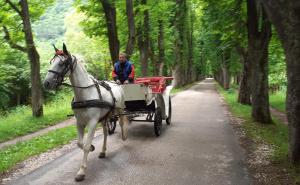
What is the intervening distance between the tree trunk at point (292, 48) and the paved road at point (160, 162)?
4.40 feet

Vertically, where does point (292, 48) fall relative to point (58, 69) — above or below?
above

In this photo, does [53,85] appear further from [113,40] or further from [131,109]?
[113,40]

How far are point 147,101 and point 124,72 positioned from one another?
119cm

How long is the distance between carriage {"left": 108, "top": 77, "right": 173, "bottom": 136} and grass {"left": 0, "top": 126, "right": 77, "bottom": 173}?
65.7 inches

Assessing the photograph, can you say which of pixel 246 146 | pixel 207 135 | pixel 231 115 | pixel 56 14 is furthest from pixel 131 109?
pixel 56 14

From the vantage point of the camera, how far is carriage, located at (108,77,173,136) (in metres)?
11.1

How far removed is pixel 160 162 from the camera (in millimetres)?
8586

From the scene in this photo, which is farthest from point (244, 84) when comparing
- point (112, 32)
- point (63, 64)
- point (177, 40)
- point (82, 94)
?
point (177, 40)

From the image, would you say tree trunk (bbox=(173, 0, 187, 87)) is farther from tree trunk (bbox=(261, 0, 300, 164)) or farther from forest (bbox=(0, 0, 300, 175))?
tree trunk (bbox=(261, 0, 300, 164))

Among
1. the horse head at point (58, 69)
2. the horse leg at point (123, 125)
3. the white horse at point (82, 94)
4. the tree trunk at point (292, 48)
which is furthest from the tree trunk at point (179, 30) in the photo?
the horse head at point (58, 69)

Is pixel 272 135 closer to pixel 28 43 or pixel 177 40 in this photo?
pixel 28 43

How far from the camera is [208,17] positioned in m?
22.1

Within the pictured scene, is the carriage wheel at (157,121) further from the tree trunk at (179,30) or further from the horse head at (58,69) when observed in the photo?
the tree trunk at (179,30)

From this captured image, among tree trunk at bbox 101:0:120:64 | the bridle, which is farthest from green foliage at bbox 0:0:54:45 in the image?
the bridle
